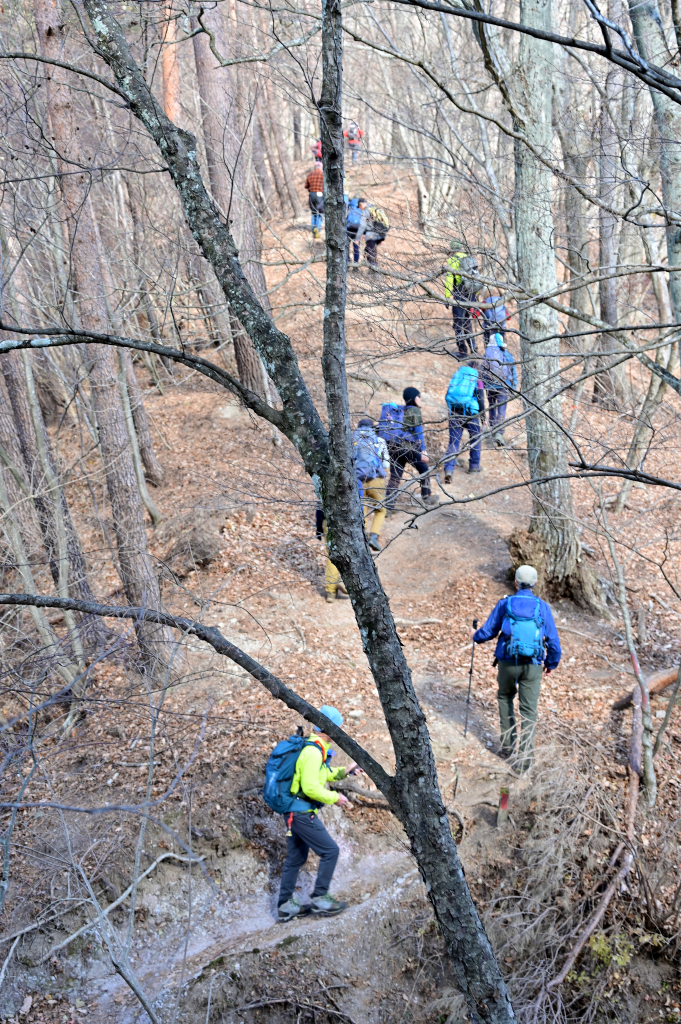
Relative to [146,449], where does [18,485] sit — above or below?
above

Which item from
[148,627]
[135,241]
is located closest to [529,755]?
[148,627]

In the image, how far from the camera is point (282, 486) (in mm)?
9281

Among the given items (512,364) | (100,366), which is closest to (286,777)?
(512,364)

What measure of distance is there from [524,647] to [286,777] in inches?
89.4

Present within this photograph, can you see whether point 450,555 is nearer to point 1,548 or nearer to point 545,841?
point 545,841

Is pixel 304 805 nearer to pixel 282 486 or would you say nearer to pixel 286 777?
pixel 286 777

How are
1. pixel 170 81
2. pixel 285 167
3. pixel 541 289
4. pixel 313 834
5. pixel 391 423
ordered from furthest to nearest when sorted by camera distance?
1. pixel 285 167
2. pixel 170 81
3. pixel 541 289
4. pixel 391 423
5. pixel 313 834

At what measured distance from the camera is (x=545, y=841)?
5625 mm

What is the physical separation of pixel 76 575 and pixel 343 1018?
526cm

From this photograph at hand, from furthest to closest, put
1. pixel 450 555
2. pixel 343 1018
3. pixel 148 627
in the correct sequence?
1. pixel 450 555
2. pixel 148 627
3. pixel 343 1018

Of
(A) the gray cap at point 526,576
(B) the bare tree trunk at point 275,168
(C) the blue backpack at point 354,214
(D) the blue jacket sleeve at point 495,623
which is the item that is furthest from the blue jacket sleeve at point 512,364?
(B) the bare tree trunk at point 275,168

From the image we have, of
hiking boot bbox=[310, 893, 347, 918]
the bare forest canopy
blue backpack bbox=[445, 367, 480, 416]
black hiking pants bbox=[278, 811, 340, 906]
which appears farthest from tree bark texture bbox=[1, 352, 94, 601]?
blue backpack bbox=[445, 367, 480, 416]

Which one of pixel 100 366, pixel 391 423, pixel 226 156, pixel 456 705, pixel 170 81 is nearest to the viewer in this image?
pixel 391 423

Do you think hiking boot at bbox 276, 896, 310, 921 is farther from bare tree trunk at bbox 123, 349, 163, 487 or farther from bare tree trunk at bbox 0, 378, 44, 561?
bare tree trunk at bbox 123, 349, 163, 487
